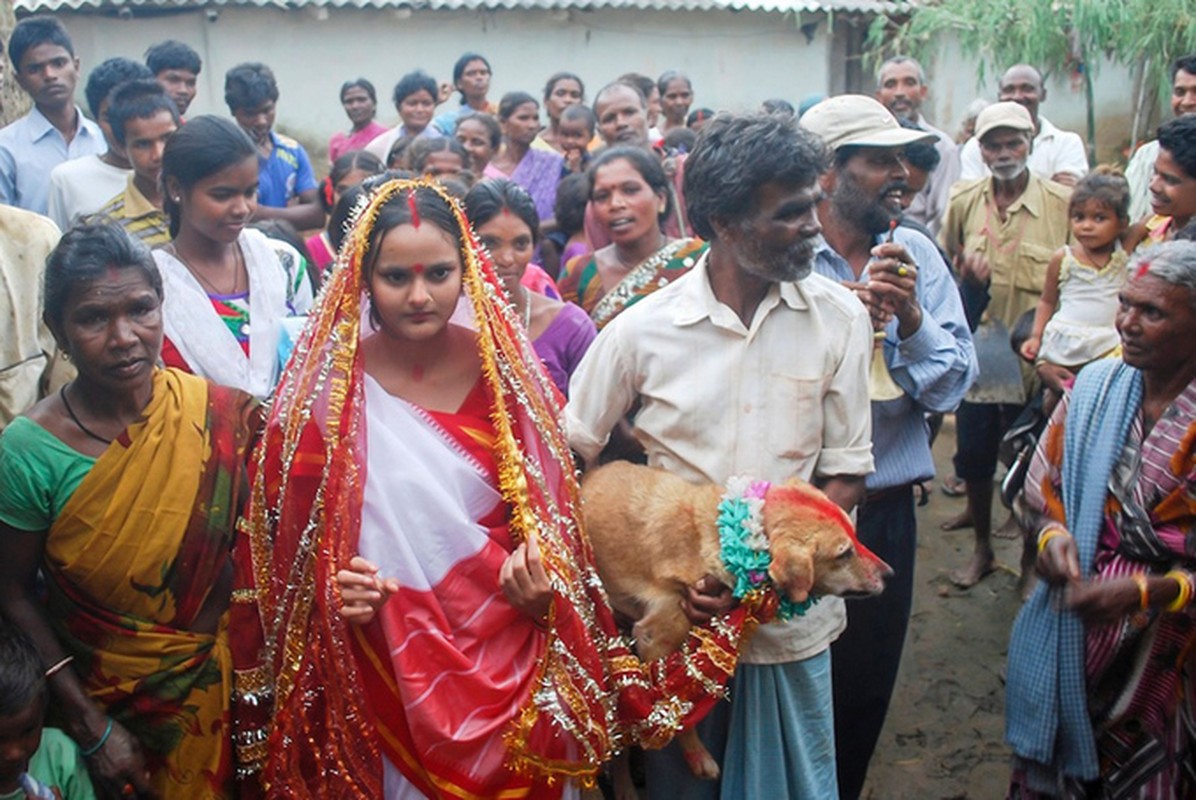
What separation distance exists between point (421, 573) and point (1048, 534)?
71.8 inches

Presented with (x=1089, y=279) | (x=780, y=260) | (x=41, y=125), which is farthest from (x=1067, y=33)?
(x=780, y=260)

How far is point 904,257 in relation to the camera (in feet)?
10.8

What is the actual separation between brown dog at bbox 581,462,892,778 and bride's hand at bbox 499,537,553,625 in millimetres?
401

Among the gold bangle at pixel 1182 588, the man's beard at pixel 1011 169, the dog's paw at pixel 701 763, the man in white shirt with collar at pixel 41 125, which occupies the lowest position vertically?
the dog's paw at pixel 701 763

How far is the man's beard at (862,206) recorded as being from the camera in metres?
3.59

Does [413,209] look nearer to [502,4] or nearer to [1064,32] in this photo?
[502,4]

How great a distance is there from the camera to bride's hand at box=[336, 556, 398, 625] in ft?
7.77

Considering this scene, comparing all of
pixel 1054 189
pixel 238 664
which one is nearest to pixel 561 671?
pixel 238 664

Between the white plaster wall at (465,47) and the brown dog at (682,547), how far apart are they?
36.2ft

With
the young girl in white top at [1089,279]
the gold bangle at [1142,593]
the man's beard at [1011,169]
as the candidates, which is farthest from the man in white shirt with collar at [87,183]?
the man's beard at [1011,169]

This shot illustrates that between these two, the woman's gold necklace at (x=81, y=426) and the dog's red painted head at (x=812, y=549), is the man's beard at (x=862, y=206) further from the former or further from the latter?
the woman's gold necklace at (x=81, y=426)

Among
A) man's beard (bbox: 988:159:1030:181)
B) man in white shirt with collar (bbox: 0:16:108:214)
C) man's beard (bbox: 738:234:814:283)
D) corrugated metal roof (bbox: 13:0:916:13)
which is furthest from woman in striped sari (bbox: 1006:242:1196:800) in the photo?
corrugated metal roof (bbox: 13:0:916:13)

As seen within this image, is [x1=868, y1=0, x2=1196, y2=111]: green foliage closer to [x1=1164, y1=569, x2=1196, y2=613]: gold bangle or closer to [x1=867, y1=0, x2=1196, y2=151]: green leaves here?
[x1=867, y1=0, x2=1196, y2=151]: green leaves

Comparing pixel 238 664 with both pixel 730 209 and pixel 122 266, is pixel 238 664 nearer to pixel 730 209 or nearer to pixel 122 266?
pixel 122 266
